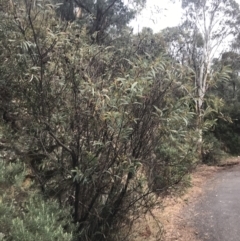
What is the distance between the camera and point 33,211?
2.80 meters

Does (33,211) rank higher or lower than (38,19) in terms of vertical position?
lower

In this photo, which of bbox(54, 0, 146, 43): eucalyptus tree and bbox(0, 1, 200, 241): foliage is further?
bbox(54, 0, 146, 43): eucalyptus tree

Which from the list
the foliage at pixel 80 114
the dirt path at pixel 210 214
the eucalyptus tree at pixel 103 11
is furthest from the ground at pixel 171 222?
the eucalyptus tree at pixel 103 11

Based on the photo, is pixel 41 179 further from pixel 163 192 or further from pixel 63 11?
pixel 63 11

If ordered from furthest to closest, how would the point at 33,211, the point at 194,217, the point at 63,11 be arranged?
the point at 63,11 < the point at 194,217 < the point at 33,211

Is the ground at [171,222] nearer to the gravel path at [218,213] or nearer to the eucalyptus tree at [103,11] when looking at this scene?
the gravel path at [218,213]

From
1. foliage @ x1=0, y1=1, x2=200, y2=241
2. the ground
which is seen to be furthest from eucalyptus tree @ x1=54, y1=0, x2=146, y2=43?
foliage @ x1=0, y1=1, x2=200, y2=241

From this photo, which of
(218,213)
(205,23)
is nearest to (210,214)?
(218,213)

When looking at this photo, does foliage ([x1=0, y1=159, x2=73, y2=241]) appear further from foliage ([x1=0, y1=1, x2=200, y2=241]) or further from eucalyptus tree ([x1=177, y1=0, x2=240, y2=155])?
eucalyptus tree ([x1=177, y1=0, x2=240, y2=155])

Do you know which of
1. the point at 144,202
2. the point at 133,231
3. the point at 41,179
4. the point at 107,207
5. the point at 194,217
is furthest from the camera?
the point at 194,217

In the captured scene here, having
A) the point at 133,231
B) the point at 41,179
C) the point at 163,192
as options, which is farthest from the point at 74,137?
the point at 133,231

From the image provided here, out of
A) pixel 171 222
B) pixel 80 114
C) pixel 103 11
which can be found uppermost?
pixel 103 11

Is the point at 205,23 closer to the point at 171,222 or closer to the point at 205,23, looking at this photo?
the point at 205,23

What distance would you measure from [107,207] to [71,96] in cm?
151
